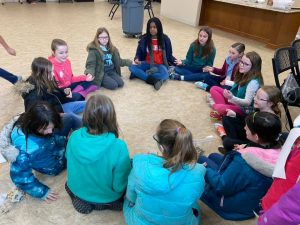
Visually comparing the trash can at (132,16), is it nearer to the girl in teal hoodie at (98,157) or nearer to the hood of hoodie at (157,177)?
the girl in teal hoodie at (98,157)

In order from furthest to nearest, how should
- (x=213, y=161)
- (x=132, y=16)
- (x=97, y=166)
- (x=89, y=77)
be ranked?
1. (x=132, y=16)
2. (x=89, y=77)
3. (x=213, y=161)
4. (x=97, y=166)

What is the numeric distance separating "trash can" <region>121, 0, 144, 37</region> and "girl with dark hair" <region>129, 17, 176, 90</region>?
1649 millimetres

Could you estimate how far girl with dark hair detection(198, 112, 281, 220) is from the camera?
1399 mm

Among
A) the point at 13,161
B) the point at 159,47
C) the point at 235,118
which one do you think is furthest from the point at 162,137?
the point at 159,47

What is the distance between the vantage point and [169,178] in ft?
4.08

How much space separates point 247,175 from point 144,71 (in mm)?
2280

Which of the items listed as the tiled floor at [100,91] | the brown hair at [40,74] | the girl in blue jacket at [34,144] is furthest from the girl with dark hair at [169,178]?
the brown hair at [40,74]

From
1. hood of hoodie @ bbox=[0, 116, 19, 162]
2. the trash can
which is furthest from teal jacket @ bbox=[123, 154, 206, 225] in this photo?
the trash can

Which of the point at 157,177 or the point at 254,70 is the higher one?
the point at 254,70

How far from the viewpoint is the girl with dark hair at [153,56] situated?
333cm

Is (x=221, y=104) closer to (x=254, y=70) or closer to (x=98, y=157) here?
(x=254, y=70)

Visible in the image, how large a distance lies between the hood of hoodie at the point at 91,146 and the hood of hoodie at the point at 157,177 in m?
0.24

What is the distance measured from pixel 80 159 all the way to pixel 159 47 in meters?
2.37

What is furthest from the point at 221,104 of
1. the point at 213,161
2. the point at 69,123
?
the point at 69,123
